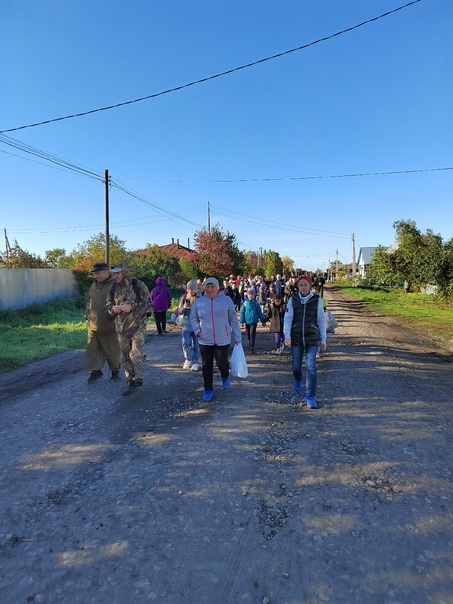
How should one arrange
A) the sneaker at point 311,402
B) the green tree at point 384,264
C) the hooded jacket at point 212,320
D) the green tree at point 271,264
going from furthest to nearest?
the green tree at point 271,264 < the green tree at point 384,264 < the hooded jacket at point 212,320 < the sneaker at point 311,402

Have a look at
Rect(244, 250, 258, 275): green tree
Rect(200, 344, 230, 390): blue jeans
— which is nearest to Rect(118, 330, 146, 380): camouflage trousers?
Rect(200, 344, 230, 390): blue jeans

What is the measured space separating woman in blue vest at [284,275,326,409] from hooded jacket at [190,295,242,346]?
85cm

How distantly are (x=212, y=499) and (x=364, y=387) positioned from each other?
3.63 metres

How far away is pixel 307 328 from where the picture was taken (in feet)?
16.4

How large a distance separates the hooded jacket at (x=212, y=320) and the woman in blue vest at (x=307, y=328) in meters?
0.85

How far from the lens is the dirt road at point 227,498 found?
2.12 meters

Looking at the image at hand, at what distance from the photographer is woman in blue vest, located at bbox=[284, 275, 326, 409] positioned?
4918mm

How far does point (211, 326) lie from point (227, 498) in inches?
Result: 103

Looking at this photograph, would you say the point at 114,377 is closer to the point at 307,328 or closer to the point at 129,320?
the point at 129,320

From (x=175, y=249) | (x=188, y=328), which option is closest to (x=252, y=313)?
(x=188, y=328)

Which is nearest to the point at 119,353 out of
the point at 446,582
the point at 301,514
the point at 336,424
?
the point at 336,424

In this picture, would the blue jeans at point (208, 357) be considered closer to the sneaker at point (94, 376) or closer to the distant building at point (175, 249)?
the sneaker at point (94, 376)

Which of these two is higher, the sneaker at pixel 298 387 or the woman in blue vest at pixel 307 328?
the woman in blue vest at pixel 307 328

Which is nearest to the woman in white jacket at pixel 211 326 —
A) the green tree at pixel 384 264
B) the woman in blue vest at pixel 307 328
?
the woman in blue vest at pixel 307 328
